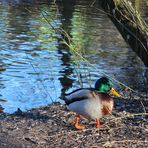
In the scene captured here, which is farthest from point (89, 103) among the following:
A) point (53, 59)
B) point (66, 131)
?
point (53, 59)

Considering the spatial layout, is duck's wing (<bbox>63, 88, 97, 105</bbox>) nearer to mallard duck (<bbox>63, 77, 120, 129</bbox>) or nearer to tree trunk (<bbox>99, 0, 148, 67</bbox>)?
mallard duck (<bbox>63, 77, 120, 129</bbox>)

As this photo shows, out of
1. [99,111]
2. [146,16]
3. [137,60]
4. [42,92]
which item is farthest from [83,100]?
[146,16]

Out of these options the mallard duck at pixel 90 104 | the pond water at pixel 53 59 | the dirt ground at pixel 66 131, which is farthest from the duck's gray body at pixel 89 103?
the pond water at pixel 53 59

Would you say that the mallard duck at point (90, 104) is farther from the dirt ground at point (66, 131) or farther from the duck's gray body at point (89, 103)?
the dirt ground at point (66, 131)

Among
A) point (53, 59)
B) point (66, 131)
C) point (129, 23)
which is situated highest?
A: point (129, 23)

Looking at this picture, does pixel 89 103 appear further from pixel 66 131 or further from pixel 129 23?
pixel 129 23

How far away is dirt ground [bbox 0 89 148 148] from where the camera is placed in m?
6.67

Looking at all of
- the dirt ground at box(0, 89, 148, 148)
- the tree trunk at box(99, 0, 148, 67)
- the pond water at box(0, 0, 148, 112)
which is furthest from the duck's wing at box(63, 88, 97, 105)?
the tree trunk at box(99, 0, 148, 67)

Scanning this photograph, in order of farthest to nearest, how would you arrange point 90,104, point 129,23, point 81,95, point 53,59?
point 53,59, point 129,23, point 81,95, point 90,104

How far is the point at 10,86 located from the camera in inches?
485

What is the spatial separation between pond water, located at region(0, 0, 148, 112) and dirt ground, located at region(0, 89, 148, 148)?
4.04ft

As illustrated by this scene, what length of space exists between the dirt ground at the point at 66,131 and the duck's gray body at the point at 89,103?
0.85 feet

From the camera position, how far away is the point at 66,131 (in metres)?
7.18

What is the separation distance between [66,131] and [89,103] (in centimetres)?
51
